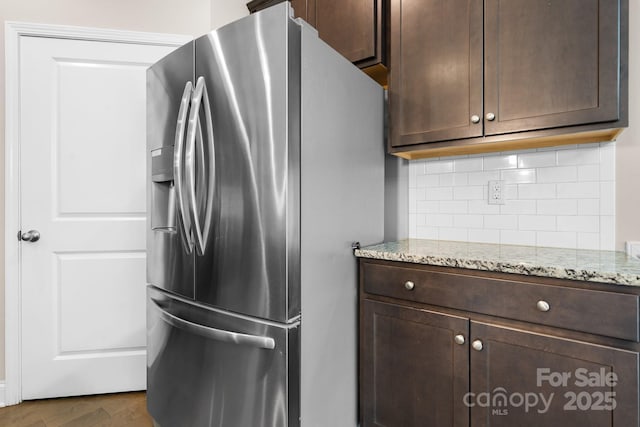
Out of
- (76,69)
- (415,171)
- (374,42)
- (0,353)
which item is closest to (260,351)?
(415,171)

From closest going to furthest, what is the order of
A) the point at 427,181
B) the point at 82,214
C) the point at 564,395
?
the point at 564,395, the point at 427,181, the point at 82,214

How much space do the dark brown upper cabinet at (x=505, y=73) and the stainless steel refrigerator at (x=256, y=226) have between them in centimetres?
31

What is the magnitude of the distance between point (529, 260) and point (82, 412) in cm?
240

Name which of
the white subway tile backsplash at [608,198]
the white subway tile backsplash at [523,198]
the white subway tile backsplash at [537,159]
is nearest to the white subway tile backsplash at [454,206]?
the white subway tile backsplash at [523,198]

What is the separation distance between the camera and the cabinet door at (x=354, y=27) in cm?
170

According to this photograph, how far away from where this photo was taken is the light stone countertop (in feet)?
3.39

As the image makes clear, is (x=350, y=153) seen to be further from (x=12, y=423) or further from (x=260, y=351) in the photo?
(x=12, y=423)

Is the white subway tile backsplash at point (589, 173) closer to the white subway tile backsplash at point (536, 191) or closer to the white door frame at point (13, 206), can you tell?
the white subway tile backsplash at point (536, 191)

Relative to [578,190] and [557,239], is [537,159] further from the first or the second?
[557,239]

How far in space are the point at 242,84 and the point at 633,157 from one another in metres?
1.59

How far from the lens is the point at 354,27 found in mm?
1754

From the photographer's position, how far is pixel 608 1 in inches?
46.8

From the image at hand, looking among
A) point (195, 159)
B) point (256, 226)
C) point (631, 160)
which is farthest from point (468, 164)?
point (195, 159)

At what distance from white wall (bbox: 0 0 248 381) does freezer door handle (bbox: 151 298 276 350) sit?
1345mm
